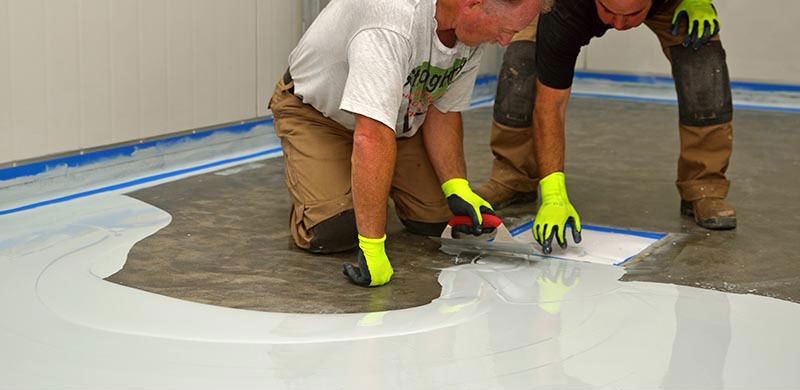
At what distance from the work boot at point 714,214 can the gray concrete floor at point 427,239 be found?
0.04 m

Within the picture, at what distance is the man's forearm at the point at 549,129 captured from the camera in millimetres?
2977

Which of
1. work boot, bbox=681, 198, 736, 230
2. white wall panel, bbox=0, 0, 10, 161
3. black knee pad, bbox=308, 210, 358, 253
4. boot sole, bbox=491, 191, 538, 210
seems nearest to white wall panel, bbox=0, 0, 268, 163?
white wall panel, bbox=0, 0, 10, 161

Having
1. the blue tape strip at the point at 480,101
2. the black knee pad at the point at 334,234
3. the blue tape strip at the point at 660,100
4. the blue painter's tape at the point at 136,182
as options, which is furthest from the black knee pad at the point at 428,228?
the blue tape strip at the point at 660,100

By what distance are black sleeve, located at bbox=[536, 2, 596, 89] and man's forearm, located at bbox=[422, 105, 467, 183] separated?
35 centimetres

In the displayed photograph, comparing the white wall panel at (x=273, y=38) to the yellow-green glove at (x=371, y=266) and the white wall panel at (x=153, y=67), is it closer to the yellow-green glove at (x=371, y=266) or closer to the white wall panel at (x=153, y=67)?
the white wall panel at (x=153, y=67)

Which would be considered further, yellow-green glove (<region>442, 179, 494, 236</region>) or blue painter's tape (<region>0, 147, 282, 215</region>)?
blue painter's tape (<region>0, 147, 282, 215</region>)

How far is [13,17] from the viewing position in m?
3.15

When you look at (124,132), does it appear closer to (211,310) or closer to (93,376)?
(211,310)

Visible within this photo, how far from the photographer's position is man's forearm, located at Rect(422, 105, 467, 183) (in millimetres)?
2863

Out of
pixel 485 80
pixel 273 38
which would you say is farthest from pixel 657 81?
pixel 273 38

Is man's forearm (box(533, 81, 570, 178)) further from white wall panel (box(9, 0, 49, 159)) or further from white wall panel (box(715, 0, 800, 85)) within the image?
white wall panel (box(715, 0, 800, 85))

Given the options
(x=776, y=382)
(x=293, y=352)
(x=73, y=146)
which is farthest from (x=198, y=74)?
(x=776, y=382)

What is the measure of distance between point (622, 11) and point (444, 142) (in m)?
0.64

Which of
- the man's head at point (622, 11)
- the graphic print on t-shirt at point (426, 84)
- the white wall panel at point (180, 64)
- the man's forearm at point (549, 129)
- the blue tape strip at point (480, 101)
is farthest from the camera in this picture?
the blue tape strip at point (480, 101)
